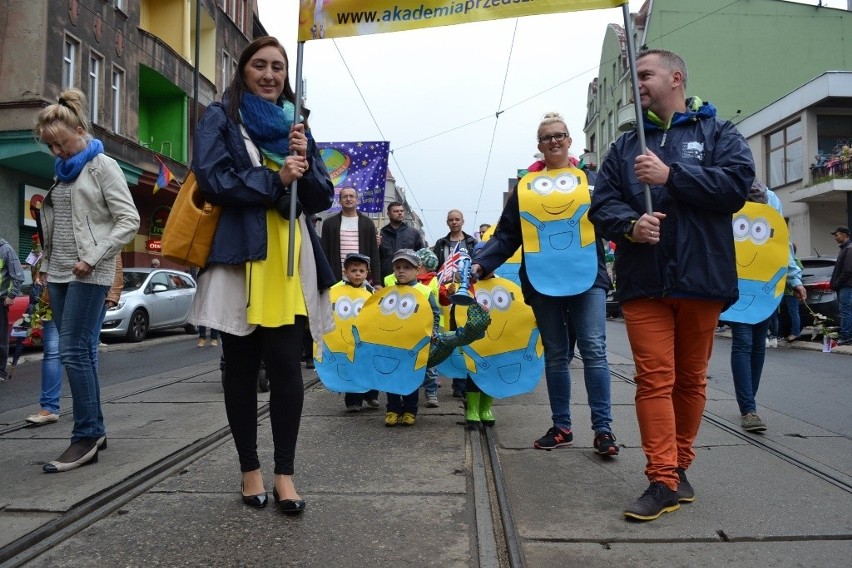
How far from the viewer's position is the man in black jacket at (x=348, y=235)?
761cm

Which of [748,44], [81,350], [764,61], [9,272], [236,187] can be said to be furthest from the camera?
[748,44]

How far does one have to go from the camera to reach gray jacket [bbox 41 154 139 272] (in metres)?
3.96

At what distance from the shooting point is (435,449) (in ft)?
14.0

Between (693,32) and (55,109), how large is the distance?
36.3 metres

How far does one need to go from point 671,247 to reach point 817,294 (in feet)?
35.0

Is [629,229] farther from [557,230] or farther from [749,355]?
[749,355]

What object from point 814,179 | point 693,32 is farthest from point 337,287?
point 693,32

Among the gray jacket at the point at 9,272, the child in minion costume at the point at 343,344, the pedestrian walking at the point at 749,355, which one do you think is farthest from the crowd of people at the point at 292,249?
the gray jacket at the point at 9,272

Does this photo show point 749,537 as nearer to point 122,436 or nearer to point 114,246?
point 114,246

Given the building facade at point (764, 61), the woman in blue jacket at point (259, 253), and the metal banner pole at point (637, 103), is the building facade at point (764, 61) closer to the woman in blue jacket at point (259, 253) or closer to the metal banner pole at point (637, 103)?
the metal banner pole at point (637, 103)

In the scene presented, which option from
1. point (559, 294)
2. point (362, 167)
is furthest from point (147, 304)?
point (559, 294)

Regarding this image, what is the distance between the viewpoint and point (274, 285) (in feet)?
10.1

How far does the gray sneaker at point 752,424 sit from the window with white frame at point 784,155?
2356 centimetres

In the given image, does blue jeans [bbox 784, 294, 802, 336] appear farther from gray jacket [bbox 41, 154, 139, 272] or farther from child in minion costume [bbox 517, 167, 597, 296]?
gray jacket [bbox 41, 154, 139, 272]
